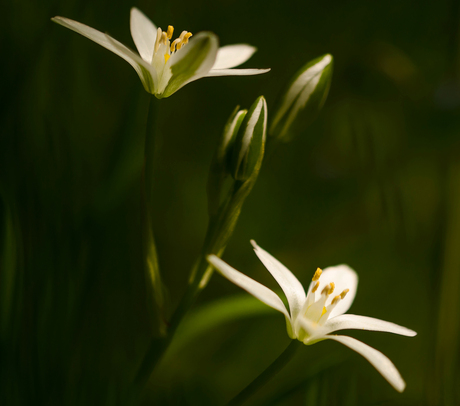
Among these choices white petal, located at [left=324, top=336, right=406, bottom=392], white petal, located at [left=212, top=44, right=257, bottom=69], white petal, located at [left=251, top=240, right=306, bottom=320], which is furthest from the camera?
white petal, located at [left=212, top=44, right=257, bottom=69]

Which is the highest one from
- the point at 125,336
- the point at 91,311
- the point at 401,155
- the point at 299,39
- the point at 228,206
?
the point at 299,39

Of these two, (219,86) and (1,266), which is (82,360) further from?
(219,86)

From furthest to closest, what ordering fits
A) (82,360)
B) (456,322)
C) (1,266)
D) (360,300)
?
1. (360,300)
2. (456,322)
3. (82,360)
4. (1,266)

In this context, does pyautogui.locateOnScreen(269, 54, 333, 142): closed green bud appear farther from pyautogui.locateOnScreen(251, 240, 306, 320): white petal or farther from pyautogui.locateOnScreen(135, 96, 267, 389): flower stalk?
pyautogui.locateOnScreen(251, 240, 306, 320): white petal

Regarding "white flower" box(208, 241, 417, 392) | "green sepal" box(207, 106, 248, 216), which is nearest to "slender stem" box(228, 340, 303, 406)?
"white flower" box(208, 241, 417, 392)

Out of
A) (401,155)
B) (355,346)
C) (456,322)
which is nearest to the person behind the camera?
(355,346)

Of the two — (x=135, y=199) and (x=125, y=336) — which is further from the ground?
(x=135, y=199)

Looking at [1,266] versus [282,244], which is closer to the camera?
[1,266]

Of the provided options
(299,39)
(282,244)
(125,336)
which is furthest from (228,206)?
(299,39)
